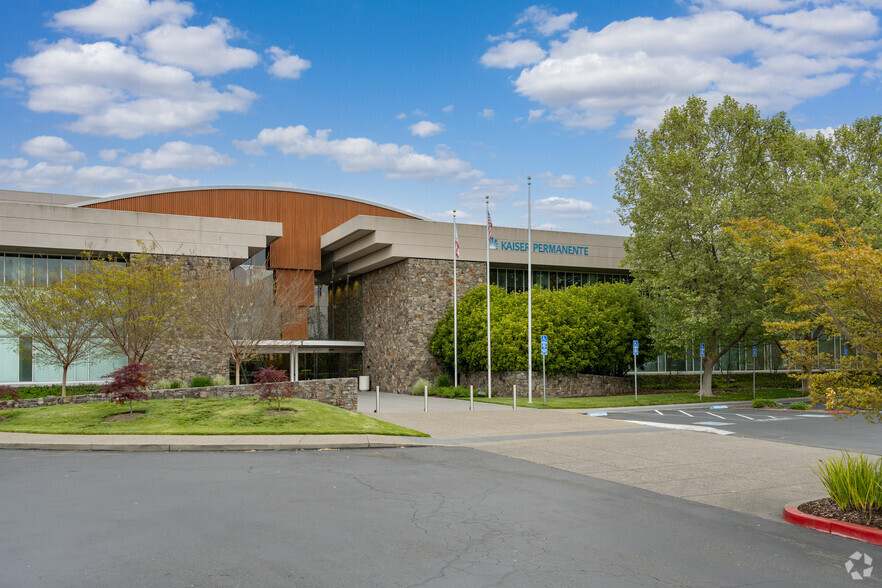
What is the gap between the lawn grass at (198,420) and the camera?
17344mm

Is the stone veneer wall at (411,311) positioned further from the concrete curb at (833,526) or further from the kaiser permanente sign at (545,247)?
the concrete curb at (833,526)

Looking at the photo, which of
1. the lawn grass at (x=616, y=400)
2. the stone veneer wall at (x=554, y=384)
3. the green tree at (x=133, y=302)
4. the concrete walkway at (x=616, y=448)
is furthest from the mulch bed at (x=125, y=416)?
the stone veneer wall at (x=554, y=384)

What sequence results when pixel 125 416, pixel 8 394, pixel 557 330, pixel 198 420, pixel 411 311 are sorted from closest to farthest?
pixel 198 420 < pixel 125 416 < pixel 8 394 < pixel 557 330 < pixel 411 311

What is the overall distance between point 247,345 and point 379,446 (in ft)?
52.5

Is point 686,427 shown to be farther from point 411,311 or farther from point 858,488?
point 411,311

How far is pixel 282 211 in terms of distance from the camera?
43469 millimetres

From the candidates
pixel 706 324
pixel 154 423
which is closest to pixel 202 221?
pixel 154 423

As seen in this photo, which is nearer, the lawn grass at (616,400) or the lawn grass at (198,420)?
the lawn grass at (198,420)

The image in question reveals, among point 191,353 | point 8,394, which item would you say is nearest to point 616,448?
point 8,394

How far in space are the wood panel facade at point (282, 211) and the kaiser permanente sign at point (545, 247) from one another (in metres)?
11.5

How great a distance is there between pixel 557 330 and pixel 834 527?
25.1 metres

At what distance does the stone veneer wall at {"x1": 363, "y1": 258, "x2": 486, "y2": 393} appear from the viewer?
1505 inches

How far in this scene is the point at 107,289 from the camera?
2416 cm

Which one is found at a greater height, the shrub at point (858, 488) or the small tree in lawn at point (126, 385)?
the small tree in lawn at point (126, 385)
